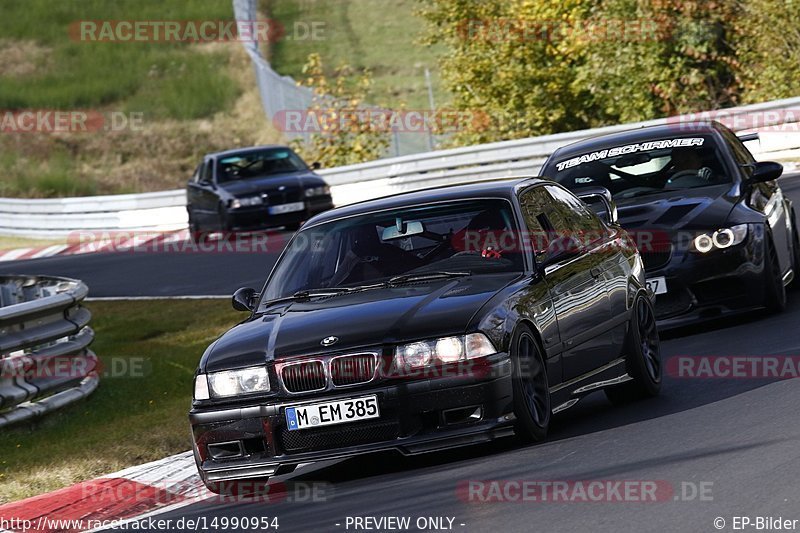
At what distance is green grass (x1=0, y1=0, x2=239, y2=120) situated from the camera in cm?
5803

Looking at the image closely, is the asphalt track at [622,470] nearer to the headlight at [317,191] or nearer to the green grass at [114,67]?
the headlight at [317,191]

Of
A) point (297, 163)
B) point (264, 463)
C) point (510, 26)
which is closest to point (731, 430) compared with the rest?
point (264, 463)

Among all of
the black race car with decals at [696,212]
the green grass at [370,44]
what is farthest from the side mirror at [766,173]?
the green grass at [370,44]

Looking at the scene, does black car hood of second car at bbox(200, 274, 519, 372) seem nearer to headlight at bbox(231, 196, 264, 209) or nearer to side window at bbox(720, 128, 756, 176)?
side window at bbox(720, 128, 756, 176)

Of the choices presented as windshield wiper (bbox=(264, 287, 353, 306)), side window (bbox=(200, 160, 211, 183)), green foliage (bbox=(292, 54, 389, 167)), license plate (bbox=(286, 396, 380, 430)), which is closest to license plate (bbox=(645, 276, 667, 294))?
windshield wiper (bbox=(264, 287, 353, 306))

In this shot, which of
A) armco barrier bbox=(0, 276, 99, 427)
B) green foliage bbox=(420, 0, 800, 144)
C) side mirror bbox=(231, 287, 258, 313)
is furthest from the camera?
green foliage bbox=(420, 0, 800, 144)

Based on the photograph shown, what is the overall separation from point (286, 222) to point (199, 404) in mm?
17892

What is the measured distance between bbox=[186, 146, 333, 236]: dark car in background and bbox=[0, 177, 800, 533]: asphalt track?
15.7 metres

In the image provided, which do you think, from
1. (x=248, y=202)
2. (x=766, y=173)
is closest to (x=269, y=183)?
(x=248, y=202)

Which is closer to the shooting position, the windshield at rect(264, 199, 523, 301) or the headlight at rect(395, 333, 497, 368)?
the headlight at rect(395, 333, 497, 368)

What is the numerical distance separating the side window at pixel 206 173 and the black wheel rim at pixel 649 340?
59.1ft

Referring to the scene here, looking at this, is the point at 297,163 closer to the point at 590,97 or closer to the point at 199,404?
the point at 590,97

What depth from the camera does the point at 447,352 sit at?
7762 millimetres

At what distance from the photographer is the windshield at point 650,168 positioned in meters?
12.4
